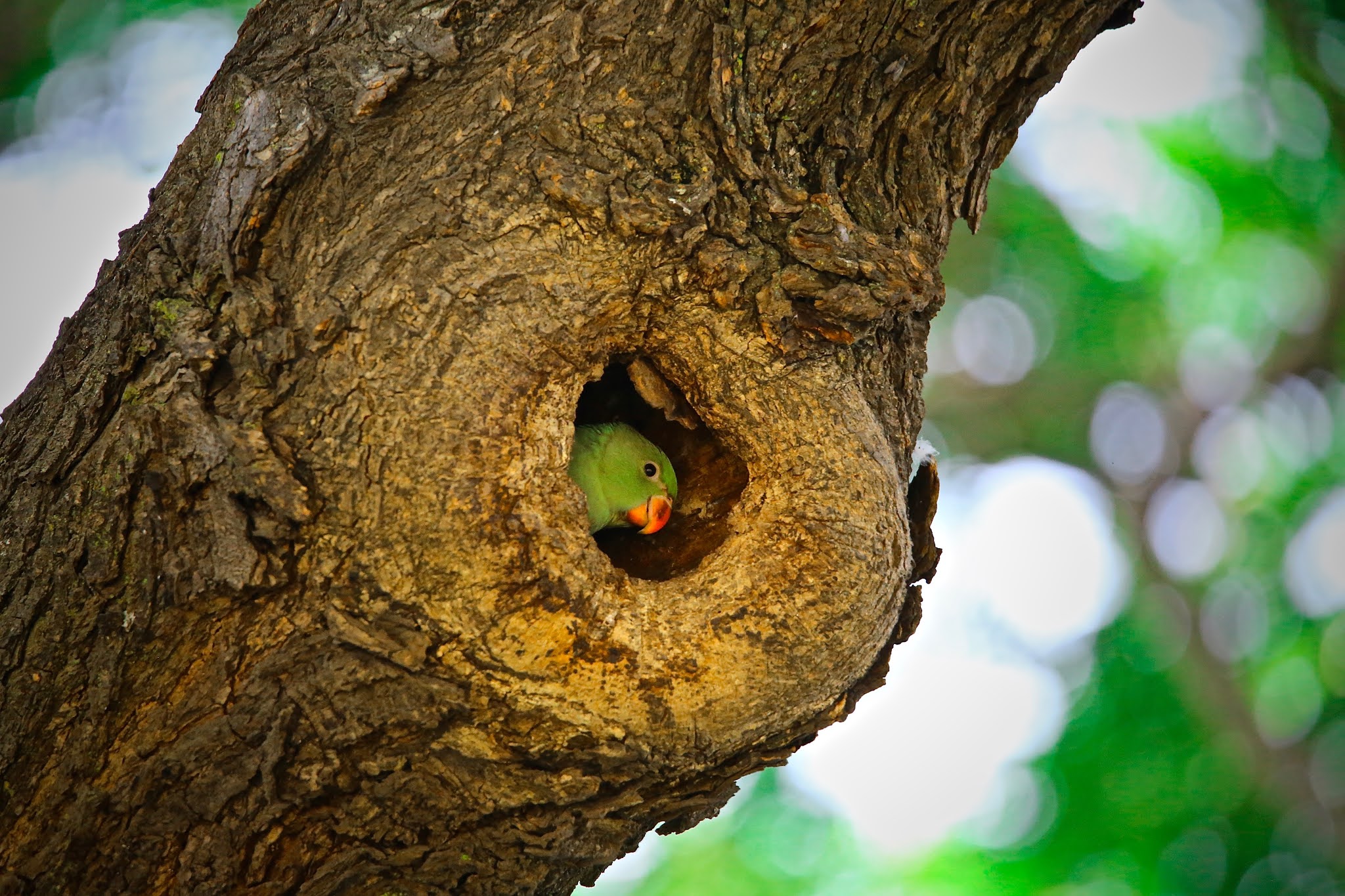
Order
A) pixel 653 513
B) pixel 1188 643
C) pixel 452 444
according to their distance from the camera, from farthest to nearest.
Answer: pixel 1188 643
pixel 653 513
pixel 452 444

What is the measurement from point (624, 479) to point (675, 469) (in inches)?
6.6

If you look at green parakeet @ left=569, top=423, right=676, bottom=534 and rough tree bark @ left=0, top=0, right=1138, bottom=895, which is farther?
green parakeet @ left=569, top=423, right=676, bottom=534

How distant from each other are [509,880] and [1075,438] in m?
4.82

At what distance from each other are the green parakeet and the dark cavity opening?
0.04 metres

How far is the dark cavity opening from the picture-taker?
2613 mm

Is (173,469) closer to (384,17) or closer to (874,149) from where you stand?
(384,17)

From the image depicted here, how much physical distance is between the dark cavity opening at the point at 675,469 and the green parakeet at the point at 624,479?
4cm

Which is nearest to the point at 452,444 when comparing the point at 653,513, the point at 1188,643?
the point at 653,513

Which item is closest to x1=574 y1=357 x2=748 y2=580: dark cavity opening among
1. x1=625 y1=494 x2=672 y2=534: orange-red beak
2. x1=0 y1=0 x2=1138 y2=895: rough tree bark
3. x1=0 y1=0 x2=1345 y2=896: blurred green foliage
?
x1=625 y1=494 x2=672 y2=534: orange-red beak

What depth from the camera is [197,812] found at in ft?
6.25

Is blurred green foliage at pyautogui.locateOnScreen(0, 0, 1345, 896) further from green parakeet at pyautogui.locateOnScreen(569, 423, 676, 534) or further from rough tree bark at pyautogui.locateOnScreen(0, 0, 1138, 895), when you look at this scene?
rough tree bark at pyautogui.locateOnScreen(0, 0, 1138, 895)

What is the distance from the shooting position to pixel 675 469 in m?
3.09

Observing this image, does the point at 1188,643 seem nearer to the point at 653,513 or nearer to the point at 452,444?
the point at 653,513

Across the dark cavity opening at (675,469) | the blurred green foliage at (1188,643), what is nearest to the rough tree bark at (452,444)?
the dark cavity opening at (675,469)
